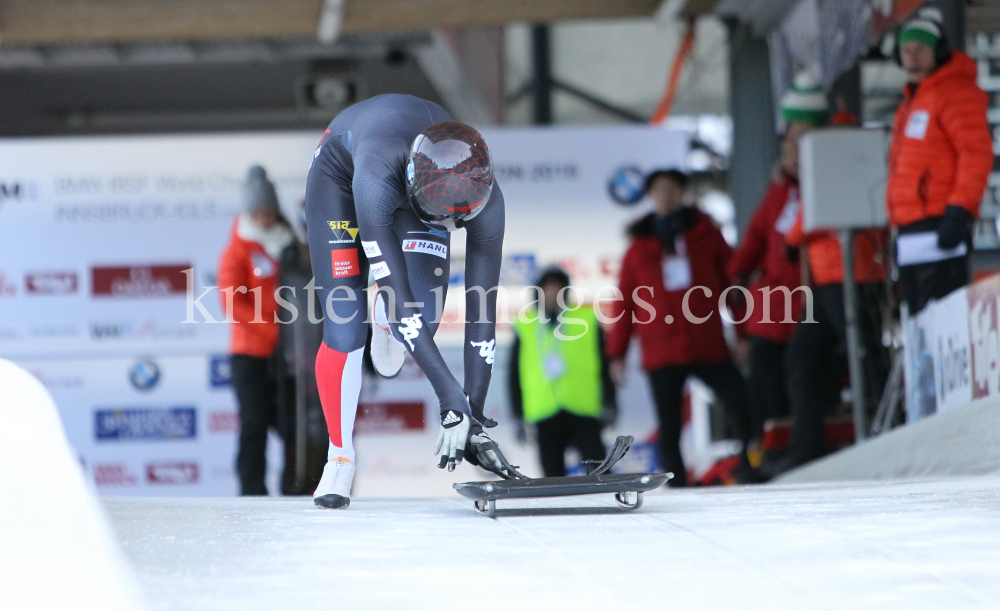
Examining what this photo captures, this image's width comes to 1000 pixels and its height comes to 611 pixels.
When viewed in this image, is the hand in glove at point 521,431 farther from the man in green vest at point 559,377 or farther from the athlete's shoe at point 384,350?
the athlete's shoe at point 384,350

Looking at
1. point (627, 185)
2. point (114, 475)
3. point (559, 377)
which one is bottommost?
point (114, 475)

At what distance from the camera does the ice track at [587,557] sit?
1721 millimetres

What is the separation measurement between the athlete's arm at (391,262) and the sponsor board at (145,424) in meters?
5.64

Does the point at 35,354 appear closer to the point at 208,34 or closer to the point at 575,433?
the point at 208,34

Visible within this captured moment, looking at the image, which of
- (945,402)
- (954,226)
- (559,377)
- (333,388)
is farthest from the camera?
(559,377)

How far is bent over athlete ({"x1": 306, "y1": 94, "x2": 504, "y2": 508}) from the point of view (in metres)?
3.06

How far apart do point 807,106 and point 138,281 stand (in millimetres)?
4781

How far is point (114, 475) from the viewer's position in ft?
28.0

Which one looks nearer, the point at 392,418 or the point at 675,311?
the point at 675,311

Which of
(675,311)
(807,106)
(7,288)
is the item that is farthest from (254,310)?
(807,106)

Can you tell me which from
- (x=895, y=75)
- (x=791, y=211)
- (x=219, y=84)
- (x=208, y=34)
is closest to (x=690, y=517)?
(x=791, y=211)

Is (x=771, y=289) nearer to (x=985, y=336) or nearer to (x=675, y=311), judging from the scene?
(x=675, y=311)

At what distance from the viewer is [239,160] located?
8.70 m

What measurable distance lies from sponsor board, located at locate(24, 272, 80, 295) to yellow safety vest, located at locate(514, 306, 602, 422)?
137 inches
